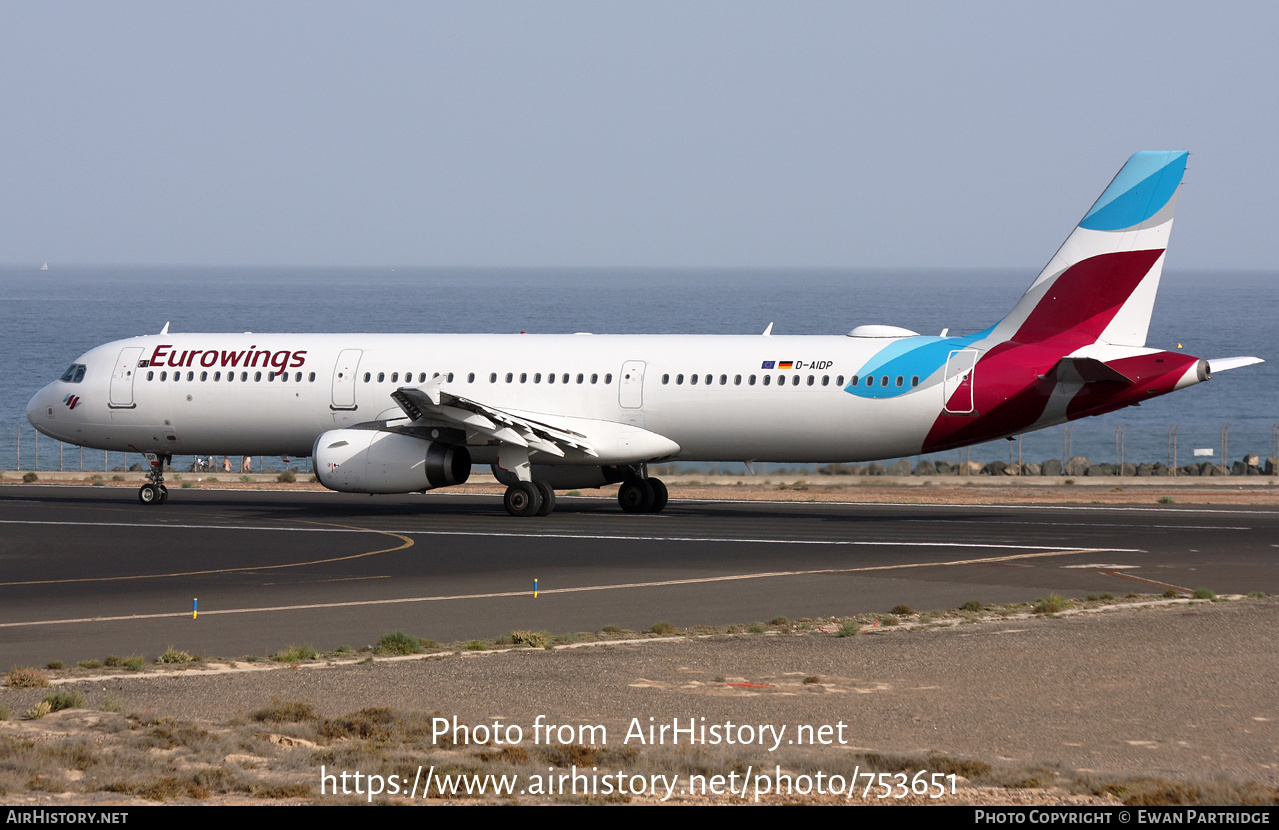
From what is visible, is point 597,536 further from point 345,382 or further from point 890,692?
point 890,692

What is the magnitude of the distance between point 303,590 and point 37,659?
6231mm

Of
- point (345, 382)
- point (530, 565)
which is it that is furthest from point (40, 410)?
point (530, 565)

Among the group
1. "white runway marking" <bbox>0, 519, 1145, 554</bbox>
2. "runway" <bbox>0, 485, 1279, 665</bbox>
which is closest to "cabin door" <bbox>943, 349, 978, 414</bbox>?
"runway" <bbox>0, 485, 1279, 665</bbox>

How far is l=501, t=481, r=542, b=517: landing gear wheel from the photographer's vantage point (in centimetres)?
3519

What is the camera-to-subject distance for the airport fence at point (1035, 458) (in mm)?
56812

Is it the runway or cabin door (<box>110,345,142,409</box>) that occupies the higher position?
cabin door (<box>110,345,142,409</box>)

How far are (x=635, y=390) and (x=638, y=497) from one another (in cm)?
308

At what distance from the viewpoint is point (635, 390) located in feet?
116

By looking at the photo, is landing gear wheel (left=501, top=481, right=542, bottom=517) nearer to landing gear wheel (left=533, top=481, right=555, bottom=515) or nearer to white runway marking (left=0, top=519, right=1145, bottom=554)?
landing gear wheel (left=533, top=481, right=555, bottom=515)

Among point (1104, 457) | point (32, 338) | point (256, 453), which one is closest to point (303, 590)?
point (256, 453)

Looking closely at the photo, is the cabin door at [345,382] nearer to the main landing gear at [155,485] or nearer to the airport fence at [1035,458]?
the main landing gear at [155,485]

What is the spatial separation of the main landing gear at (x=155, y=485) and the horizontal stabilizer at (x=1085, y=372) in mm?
22338

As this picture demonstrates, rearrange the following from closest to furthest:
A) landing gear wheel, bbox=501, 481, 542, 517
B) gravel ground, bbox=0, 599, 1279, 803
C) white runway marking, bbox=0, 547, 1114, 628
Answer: gravel ground, bbox=0, 599, 1279, 803 < white runway marking, bbox=0, 547, 1114, 628 < landing gear wheel, bbox=501, 481, 542, 517

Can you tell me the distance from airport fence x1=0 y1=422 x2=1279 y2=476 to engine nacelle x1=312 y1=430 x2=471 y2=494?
22.3 metres
